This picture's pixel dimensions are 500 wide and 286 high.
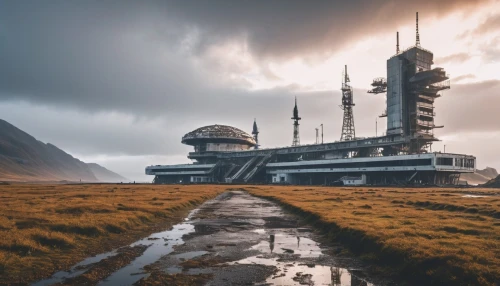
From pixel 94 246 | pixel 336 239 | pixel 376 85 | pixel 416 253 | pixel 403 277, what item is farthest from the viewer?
pixel 376 85

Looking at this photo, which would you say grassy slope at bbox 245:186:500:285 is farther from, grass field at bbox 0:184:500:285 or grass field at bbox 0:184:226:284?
grass field at bbox 0:184:226:284

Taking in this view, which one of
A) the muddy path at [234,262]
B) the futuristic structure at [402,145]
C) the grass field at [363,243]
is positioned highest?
the futuristic structure at [402,145]

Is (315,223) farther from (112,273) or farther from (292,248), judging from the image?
(112,273)

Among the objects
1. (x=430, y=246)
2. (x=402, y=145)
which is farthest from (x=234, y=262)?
(x=402, y=145)

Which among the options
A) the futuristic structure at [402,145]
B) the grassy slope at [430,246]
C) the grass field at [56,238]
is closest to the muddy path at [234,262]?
the grass field at [56,238]

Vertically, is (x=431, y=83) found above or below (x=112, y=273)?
above

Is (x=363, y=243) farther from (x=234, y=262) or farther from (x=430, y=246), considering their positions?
(x=234, y=262)

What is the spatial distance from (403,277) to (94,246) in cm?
1894

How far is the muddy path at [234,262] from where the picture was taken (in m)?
16.7

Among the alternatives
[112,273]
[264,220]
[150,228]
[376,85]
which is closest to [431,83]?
[376,85]

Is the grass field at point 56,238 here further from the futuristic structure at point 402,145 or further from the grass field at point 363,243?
the futuristic structure at point 402,145

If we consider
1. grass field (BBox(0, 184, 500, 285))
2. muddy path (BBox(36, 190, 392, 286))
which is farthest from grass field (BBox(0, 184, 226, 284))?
muddy path (BBox(36, 190, 392, 286))

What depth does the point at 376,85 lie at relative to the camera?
182 m

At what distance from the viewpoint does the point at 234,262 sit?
2016cm
